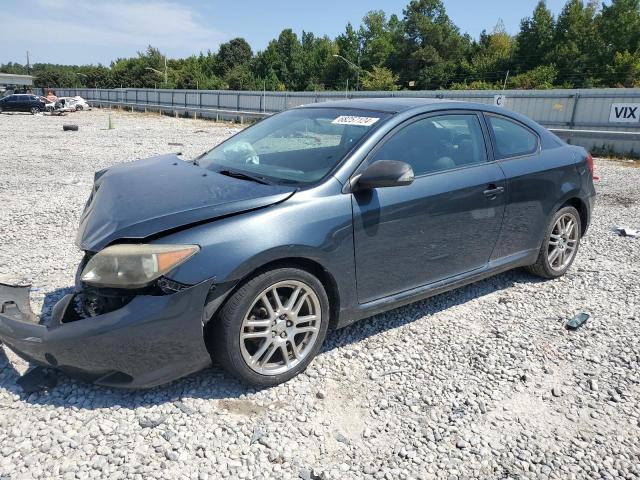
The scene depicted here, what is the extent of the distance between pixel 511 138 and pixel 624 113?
15.7 metres

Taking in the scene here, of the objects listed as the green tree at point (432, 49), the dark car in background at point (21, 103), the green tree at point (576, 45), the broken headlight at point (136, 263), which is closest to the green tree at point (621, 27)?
the green tree at point (576, 45)

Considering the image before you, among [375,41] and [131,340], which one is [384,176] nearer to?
[131,340]

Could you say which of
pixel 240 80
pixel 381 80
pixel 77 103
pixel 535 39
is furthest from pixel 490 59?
pixel 77 103

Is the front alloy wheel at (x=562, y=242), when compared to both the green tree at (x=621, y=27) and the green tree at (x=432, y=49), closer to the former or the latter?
the green tree at (x=621, y=27)

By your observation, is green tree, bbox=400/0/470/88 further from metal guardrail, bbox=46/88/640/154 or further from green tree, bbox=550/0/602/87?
metal guardrail, bbox=46/88/640/154

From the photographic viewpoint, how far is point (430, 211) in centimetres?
340

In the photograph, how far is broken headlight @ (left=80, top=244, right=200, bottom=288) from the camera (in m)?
2.49

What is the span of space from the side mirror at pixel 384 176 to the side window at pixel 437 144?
0.21m

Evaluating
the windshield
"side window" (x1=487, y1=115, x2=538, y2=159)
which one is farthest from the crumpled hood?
"side window" (x1=487, y1=115, x2=538, y2=159)

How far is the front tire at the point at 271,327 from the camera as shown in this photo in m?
2.66

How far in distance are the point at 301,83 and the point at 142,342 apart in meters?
85.1

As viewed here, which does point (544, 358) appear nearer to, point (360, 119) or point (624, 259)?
point (360, 119)

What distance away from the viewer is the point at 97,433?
248 cm

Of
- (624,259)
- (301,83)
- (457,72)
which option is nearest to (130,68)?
(301,83)
